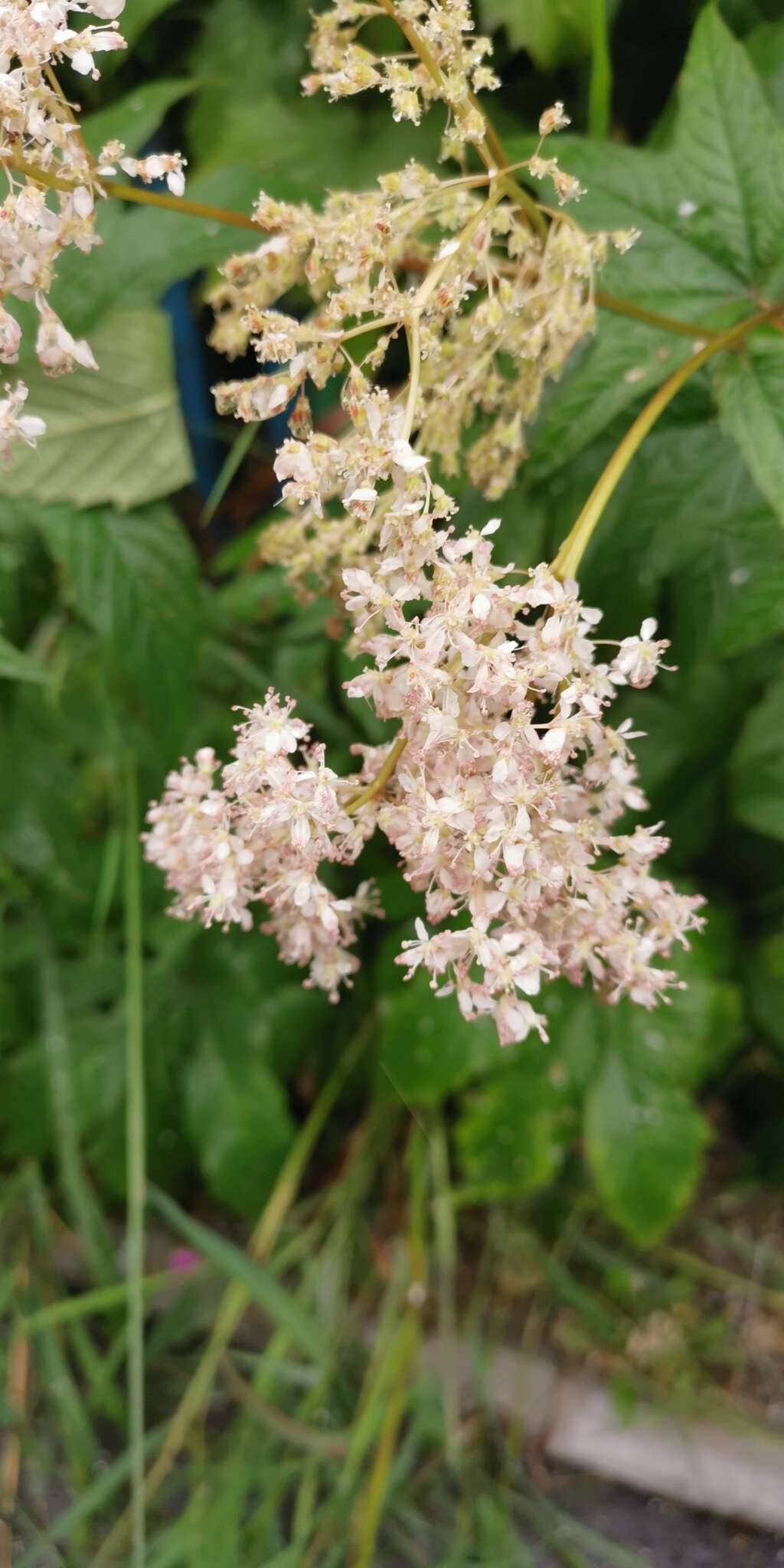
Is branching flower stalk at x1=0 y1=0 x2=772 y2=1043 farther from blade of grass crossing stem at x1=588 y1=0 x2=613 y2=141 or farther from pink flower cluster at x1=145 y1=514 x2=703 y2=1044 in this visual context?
blade of grass crossing stem at x1=588 y1=0 x2=613 y2=141

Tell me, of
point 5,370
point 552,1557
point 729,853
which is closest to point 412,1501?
point 552,1557

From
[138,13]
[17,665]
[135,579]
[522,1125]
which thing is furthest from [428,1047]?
[138,13]

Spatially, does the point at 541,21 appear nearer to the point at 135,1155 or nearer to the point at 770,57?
the point at 770,57

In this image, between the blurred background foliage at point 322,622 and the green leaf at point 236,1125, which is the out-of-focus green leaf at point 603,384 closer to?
the blurred background foliage at point 322,622

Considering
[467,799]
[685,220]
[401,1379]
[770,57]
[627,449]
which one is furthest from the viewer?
[401,1379]

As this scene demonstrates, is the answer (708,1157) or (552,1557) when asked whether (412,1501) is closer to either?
(552,1557)

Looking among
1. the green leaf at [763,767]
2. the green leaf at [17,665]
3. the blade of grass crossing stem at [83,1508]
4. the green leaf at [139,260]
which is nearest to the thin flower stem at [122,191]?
the green leaf at [139,260]
